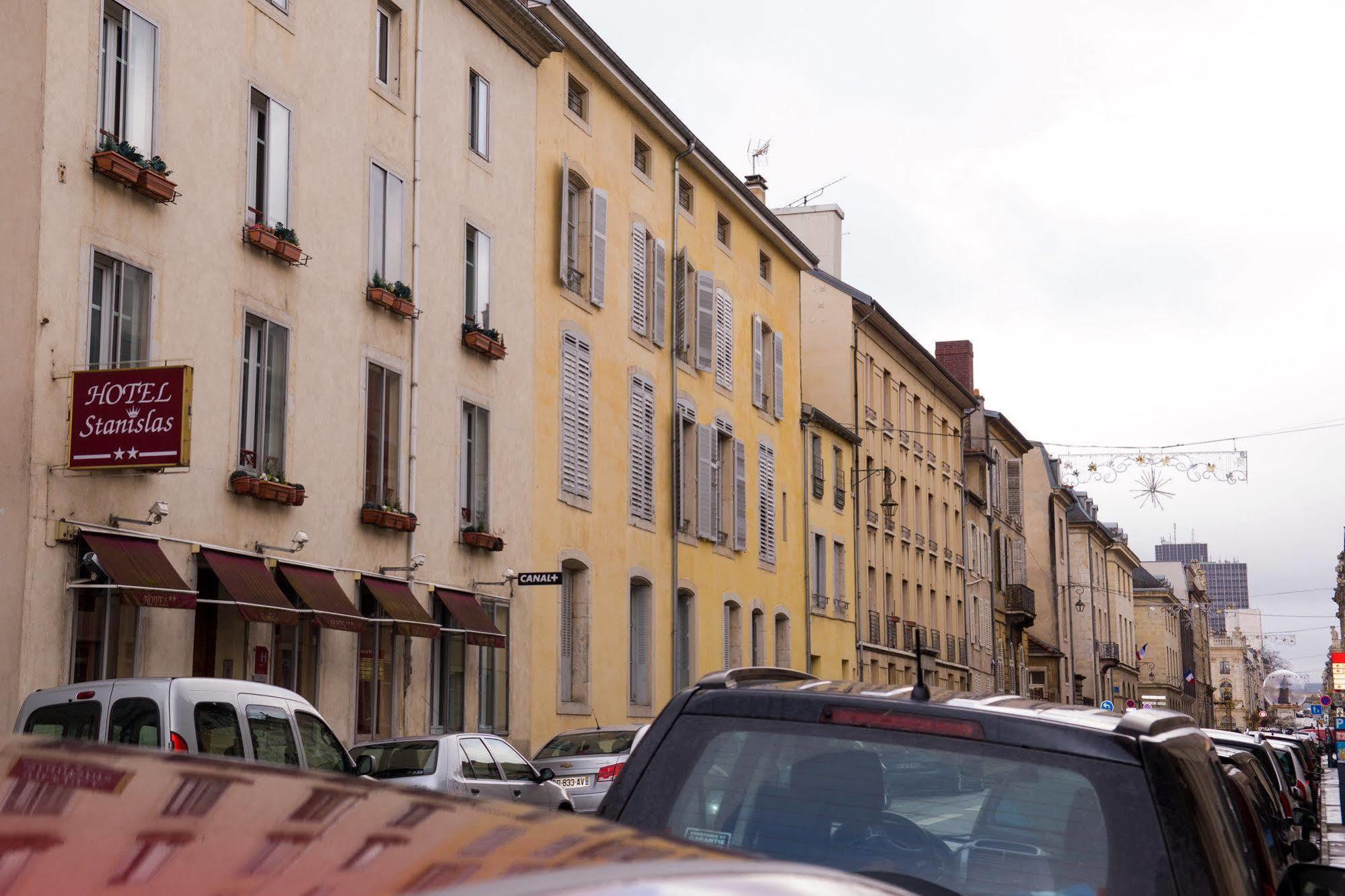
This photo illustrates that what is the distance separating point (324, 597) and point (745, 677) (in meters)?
17.5

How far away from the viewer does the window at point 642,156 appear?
3456 centimetres

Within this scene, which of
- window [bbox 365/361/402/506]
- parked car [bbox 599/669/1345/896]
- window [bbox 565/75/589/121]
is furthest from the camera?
window [bbox 565/75/589/121]

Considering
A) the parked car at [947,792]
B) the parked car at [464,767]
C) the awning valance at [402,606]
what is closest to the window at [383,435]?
the awning valance at [402,606]

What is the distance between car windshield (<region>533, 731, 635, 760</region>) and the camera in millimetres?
21922

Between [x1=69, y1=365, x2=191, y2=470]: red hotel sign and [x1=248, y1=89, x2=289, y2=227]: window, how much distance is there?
4.50m

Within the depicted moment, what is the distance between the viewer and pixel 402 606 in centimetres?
2366

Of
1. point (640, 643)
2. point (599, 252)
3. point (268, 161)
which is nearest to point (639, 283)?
point (599, 252)

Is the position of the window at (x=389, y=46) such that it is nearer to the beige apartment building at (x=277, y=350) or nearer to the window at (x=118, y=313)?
the beige apartment building at (x=277, y=350)

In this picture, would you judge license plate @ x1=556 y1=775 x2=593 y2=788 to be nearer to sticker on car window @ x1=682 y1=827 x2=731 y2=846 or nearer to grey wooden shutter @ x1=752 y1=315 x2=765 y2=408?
sticker on car window @ x1=682 y1=827 x2=731 y2=846

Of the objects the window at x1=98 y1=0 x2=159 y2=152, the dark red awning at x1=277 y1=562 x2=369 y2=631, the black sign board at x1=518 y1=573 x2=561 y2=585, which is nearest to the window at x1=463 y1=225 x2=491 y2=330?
the black sign board at x1=518 y1=573 x2=561 y2=585

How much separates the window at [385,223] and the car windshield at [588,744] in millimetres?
7178

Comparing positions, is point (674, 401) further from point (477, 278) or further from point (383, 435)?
point (383, 435)

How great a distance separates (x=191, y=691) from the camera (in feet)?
45.1

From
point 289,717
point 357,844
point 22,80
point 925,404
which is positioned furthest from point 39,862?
point 925,404
